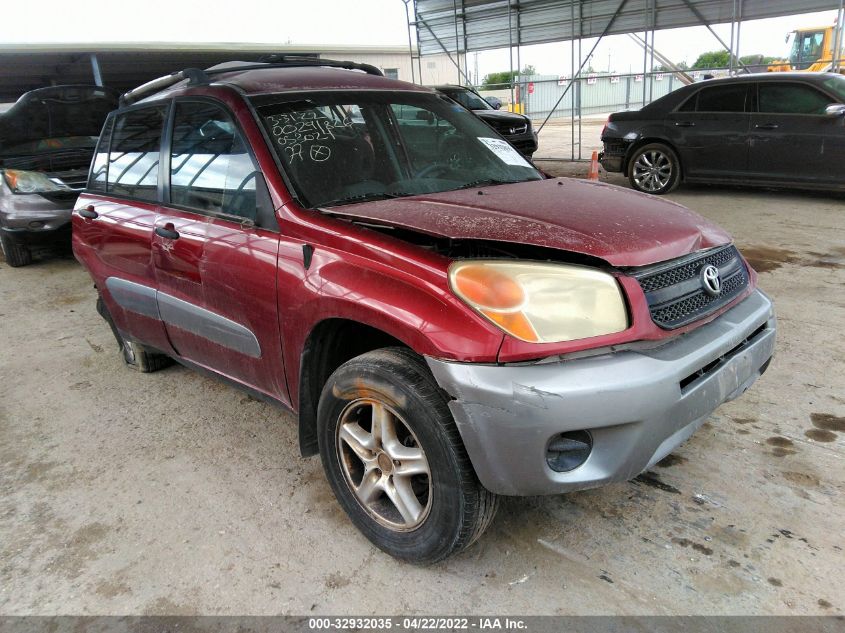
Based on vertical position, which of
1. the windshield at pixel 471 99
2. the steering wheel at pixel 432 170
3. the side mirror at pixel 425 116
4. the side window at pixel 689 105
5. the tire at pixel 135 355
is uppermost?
A: the windshield at pixel 471 99

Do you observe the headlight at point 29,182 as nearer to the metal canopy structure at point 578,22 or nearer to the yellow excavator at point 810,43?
the metal canopy structure at point 578,22

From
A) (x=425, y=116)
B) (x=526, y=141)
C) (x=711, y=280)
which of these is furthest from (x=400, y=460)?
(x=526, y=141)

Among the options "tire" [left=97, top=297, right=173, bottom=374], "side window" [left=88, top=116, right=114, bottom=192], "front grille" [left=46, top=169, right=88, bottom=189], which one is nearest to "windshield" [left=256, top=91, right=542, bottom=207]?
"side window" [left=88, top=116, right=114, bottom=192]

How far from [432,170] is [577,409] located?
1.54m

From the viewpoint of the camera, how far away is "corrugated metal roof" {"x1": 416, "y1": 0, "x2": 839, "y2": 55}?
38.4ft

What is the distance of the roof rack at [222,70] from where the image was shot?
3.19 meters

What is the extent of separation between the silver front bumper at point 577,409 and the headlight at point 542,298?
99mm

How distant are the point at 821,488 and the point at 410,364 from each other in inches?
71.5

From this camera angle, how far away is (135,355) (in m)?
4.10

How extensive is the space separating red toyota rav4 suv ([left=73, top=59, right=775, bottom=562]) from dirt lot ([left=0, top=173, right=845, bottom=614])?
0.29 metres

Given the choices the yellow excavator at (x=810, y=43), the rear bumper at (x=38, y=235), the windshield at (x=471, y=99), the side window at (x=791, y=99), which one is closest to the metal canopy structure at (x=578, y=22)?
the windshield at (x=471, y=99)

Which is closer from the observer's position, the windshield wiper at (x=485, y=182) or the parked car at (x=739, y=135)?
the windshield wiper at (x=485, y=182)

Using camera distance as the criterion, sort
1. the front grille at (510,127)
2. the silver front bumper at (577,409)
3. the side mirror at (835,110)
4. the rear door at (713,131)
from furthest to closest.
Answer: the front grille at (510,127), the rear door at (713,131), the side mirror at (835,110), the silver front bumper at (577,409)

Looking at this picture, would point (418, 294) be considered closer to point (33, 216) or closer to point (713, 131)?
point (33, 216)
